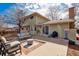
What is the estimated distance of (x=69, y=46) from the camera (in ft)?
8.57

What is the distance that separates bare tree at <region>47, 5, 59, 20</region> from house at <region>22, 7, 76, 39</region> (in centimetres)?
7

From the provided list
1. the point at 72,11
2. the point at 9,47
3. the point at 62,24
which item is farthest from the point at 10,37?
the point at 72,11

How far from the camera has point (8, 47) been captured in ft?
8.56

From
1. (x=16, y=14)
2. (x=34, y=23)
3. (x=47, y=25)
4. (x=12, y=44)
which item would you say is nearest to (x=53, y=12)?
(x=47, y=25)

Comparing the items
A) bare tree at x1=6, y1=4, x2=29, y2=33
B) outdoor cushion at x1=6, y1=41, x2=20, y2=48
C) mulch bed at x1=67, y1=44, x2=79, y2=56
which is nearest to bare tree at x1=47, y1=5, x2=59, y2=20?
bare tree at x1=6, y1=4, x2=29, y2=33

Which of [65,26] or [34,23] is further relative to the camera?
[34,23]

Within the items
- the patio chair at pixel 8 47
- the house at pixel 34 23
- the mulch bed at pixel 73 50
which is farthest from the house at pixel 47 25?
the patio chair at pixel 8 47

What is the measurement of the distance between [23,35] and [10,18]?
0.40 metres

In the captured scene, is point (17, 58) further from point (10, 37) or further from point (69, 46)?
point (69, 46)

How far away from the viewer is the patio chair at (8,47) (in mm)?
2602

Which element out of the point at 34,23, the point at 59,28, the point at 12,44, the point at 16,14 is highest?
the point at 16,14

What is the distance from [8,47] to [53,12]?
106 cm

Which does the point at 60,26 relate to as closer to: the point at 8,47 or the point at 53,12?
the point at 53,12

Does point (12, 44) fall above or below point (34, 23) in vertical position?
below
